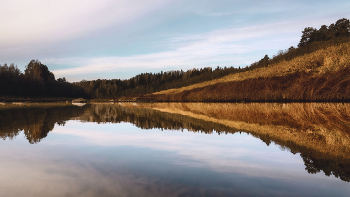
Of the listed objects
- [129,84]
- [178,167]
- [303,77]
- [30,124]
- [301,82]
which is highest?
[129,84]

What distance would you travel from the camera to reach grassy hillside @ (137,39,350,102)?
1956cm

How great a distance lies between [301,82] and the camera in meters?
22.9

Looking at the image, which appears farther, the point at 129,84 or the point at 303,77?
the point at 129,84

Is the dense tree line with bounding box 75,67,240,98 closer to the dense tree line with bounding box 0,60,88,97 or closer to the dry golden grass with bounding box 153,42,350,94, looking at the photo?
the dense tree line with bounding box 0,60,88,97

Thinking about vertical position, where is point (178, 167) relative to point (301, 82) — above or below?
below

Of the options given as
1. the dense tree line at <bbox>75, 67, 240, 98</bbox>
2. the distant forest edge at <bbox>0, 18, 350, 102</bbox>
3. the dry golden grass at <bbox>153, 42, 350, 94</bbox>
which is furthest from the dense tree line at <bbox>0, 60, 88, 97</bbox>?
the dry golden grass at <bbox>153, 42, 350, 94</bbox>

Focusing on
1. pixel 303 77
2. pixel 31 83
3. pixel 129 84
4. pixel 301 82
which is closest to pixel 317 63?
pixel 303 77

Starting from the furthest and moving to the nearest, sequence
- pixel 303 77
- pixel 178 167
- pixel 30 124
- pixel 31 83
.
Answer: pixel 31 83 → pixel 303 77 → pixel 30 124 → pixel 178 167

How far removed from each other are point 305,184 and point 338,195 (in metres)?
0.36

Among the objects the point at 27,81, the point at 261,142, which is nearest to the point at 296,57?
the point at 261,142

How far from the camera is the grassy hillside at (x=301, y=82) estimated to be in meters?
19.6

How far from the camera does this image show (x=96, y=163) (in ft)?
11.8

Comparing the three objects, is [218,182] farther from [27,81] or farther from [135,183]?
[27,81]

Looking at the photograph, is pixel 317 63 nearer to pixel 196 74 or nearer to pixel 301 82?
pixel 301 82
